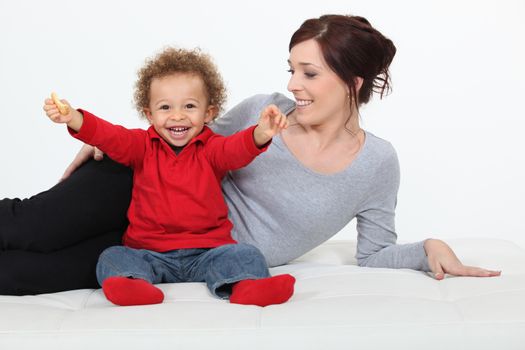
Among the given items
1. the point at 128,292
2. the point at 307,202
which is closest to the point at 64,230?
the point at 128,292

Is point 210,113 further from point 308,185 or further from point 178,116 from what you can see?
point 308,185

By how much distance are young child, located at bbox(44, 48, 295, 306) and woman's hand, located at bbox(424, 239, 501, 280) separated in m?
0.52

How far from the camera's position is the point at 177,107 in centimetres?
287

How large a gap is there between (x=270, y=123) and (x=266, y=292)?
489 mm

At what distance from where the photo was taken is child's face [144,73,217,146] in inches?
113

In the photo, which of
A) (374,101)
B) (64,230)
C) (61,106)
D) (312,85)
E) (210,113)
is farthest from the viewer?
(374,101)

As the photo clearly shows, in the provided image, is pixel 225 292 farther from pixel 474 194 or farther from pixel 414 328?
pixel 474 194

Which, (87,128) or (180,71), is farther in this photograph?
(180,71)

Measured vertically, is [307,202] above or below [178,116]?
below

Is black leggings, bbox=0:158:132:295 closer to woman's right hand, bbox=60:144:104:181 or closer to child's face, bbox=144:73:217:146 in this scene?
woman's right hand, bbox=60:144:104:181

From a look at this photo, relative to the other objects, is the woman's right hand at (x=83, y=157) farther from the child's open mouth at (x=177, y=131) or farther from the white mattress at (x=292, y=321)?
the white mattress at (x=292, y=321)

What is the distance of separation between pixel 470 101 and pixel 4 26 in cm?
259

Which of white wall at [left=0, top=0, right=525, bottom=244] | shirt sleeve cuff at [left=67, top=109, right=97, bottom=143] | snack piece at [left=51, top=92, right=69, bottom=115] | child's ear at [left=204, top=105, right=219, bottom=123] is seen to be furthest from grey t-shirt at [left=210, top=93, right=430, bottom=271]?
white wall at [left=0, top=0, right=525, bottom=244]

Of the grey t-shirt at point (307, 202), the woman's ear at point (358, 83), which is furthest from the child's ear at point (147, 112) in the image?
the woman's ear at point (358, 83)
